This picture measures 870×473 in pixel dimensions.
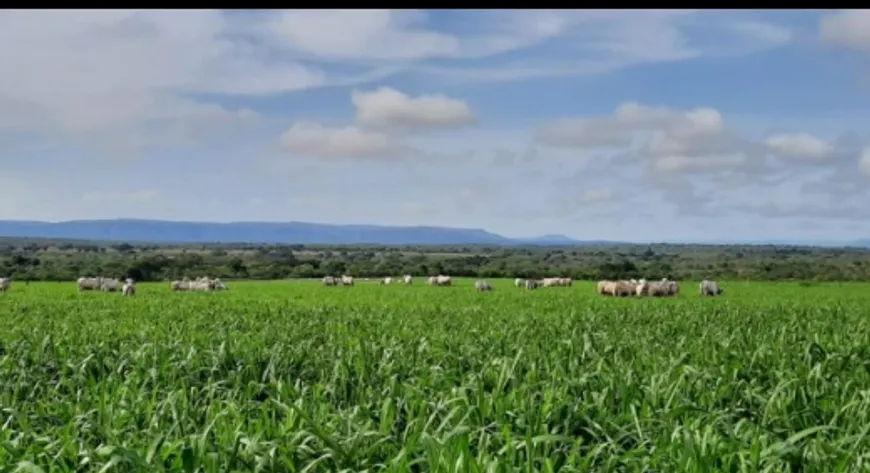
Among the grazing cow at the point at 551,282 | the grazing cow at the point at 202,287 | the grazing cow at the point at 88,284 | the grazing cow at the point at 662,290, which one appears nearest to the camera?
the grazing cow at the point at 662,290

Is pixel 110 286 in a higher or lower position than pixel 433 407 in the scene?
lower

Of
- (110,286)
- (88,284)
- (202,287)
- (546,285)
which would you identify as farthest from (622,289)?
(88,284)

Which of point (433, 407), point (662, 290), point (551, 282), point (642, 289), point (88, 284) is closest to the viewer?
point (433, 407)

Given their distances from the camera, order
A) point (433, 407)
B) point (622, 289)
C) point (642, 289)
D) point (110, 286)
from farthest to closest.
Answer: point (110, 286), point (642, 289), point (622, 289), point (433, 407)

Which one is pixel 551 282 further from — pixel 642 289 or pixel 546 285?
pixel 642 289

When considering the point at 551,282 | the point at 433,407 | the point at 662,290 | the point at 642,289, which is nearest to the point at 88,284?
the point at 551,282

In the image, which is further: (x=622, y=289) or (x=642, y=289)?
(x=642, y=289)

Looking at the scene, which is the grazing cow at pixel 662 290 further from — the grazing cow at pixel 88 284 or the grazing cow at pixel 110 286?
the grazing cow at pixel 88 284

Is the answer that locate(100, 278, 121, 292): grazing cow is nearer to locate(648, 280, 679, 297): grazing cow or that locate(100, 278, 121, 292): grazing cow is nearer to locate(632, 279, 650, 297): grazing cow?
locate(632, 279, 650, 297): grazing cow

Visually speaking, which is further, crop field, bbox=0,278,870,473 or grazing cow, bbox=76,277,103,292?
grazing cow, bbox=76,277,103,292

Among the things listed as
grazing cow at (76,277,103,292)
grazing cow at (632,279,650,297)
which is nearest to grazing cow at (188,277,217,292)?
grazing cow at (76,277,103,292)

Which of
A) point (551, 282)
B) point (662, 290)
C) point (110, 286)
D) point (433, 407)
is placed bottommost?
point (110, 286)

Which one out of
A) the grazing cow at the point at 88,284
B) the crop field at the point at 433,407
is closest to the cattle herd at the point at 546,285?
the grazing cow at the point at 88,284

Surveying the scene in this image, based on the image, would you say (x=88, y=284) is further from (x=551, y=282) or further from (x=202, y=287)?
(x=551, y=282)
